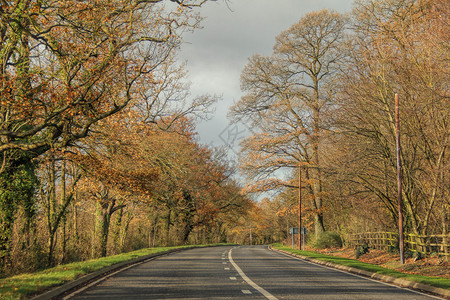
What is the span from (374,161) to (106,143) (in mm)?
14072

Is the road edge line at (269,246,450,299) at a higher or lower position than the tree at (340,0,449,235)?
lower

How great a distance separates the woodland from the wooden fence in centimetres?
70

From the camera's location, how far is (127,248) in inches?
1169

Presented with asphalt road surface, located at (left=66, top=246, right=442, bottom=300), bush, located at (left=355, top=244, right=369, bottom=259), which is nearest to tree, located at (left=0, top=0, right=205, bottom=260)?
asphalt road surface, located at (left=66, top=246, right=442, bottom=300)

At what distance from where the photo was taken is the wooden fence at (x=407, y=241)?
58.2ft

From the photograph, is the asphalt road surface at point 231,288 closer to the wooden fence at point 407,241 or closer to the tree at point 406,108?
the wooden fence at point 407,241

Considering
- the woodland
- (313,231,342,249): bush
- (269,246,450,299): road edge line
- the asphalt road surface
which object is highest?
the woodland

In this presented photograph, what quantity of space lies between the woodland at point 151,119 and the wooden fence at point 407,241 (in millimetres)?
698

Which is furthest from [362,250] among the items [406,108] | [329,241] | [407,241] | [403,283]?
[403,283]

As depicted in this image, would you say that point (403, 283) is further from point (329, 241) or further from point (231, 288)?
point (329, 241)

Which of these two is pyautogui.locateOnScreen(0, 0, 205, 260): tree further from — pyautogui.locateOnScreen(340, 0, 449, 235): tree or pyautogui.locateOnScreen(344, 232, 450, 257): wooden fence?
pyautogui.locateOnScreen(344, 232, 450, 257): wooden fence

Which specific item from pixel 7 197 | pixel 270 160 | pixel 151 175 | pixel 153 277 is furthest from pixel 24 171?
pixel 270 160

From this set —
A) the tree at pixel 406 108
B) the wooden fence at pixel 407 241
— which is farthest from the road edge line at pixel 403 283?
the tree at pixel 406 108

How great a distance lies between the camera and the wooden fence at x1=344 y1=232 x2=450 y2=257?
1775 cm
